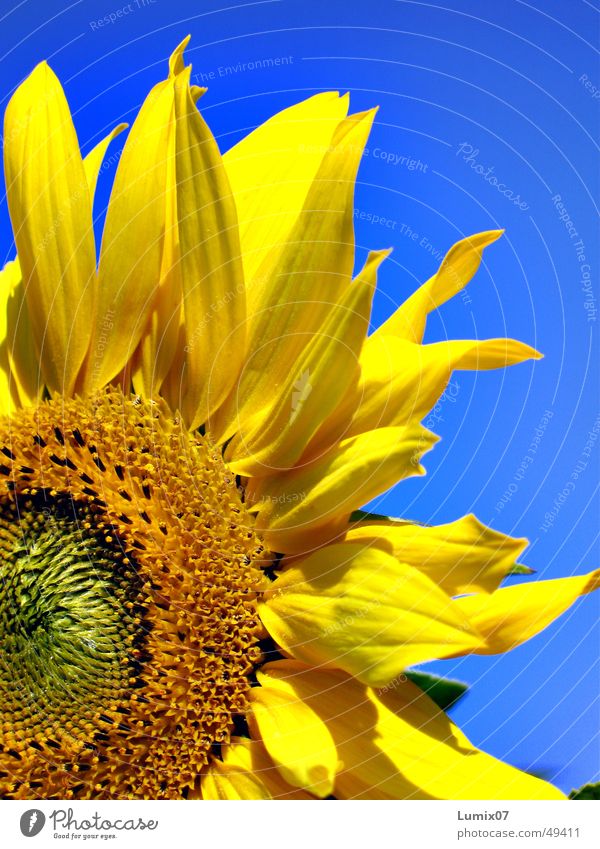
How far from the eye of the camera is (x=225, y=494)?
0.63m

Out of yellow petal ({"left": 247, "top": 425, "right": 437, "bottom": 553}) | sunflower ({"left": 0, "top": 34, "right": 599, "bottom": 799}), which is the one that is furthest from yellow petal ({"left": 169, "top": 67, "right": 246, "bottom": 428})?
yellow petal ({"left": 247, "top": 425, "right": 437, "bottom": 553})

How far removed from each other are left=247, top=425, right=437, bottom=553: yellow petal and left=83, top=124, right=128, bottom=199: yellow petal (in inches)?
12.4

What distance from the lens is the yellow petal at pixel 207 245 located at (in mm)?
603

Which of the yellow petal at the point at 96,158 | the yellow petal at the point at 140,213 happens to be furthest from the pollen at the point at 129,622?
the yellow petal at the point at 96,158

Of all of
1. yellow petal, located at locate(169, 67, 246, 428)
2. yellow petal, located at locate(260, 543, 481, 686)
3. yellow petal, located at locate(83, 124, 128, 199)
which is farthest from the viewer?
yellow petal, located at locate(83, 124, 128, 199)

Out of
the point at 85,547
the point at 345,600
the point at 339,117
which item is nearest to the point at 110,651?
the point at 85,547

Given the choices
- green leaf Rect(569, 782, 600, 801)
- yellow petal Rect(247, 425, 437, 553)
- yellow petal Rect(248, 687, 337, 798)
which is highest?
yellow petal Rect(247, 425, 437, 553)

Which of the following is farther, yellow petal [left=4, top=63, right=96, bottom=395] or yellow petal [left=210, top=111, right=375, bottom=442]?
yellow petal [left=4, top=63, right=96, bottom=395]

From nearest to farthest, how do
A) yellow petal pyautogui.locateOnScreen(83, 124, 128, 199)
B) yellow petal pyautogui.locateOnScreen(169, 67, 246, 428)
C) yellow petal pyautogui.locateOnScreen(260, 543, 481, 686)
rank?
1. yellow petal pyautogui.locateOnScreen(260, 543, 481, 686)
2. yellow petal pyautogui.locateOnScreen(169, 67, 246, 428)
3. yellow petal pyautogui.locateOnScreen(83, 124, 128, 199)

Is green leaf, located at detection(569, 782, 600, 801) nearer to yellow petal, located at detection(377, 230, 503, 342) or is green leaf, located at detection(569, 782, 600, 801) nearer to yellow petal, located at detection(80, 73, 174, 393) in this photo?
yellow petal, located at detection(377, 230, 503, 342)

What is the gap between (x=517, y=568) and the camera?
2.01 feet

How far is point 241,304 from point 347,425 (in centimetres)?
13

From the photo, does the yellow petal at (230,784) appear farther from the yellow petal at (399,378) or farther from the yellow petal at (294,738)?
the yellow petal at (399,378)
